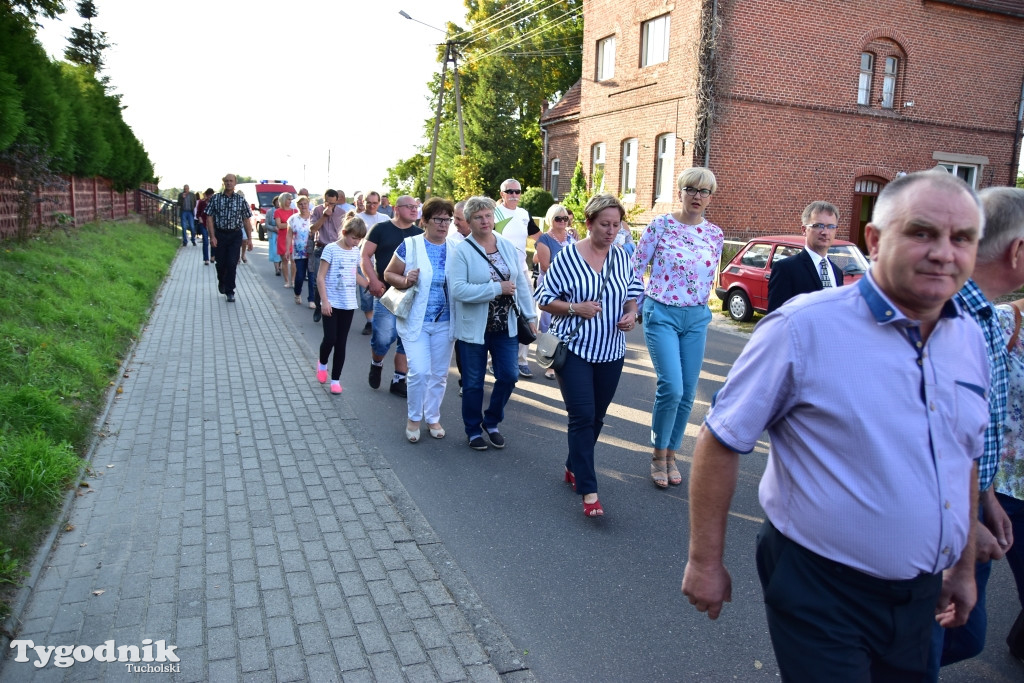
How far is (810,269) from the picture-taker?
489 centimetres

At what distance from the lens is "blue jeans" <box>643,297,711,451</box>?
5492 mm

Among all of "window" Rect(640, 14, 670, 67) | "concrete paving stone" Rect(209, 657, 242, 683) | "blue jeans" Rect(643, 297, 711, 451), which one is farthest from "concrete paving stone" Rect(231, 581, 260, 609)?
"window" Rect(640, 14, 670, 67)

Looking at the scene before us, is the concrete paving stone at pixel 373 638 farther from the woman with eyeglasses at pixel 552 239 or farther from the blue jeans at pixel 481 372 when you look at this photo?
the woman with eyeglasses at pixel 552 239

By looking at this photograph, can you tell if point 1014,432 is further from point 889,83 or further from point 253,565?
point 889,83

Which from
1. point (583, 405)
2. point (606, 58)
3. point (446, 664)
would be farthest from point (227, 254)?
point (606, 58)

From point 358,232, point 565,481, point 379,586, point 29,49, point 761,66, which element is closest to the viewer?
point 379,586

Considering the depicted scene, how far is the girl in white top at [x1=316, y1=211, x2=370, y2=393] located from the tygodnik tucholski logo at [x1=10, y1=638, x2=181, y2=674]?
4.72m

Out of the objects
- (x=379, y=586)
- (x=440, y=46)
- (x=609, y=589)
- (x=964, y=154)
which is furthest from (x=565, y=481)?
(x=440, y=46)

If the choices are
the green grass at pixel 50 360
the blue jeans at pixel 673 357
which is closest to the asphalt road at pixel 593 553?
the blue jeans at pixel 673 357

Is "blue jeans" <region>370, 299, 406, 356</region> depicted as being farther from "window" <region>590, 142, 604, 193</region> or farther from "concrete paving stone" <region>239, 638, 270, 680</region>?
"window" <region>590, 142, 604, 193</region>

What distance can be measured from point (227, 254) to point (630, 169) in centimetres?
1524

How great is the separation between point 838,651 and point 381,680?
1.87 m

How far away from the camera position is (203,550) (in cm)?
438

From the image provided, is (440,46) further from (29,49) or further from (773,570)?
(773,570)
